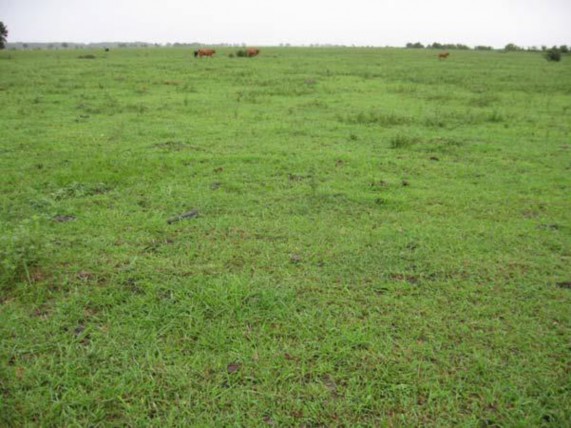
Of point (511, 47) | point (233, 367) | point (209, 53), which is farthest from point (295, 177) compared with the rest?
point (511, 47)

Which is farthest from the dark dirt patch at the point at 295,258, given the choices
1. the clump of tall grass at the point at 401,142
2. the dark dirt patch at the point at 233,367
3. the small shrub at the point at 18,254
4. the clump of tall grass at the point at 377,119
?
the clump of tall grass at the point at 377,119

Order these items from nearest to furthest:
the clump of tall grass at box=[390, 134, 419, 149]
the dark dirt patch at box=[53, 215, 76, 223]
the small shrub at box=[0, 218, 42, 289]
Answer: the small shrub at box=[0, 218, 42, 289]
the dark dirt patch at box=[53, 215, 76, 223]
the clump of tall grass at box=[390, 134, 419, 149]

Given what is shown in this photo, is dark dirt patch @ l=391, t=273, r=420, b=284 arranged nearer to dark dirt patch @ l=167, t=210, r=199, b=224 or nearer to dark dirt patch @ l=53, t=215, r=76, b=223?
dark dirt patch @ l=167, t=210, r=199, b=224

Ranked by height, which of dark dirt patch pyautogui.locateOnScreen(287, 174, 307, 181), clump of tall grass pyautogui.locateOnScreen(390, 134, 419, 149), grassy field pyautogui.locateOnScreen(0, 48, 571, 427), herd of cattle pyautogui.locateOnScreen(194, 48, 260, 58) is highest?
herd of cattle pyautogui.locateOnScreen(194, 48, 260, 58)

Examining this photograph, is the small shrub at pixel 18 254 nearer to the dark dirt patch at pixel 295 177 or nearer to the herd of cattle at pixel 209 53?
the dark dirt patch at pixel 295 177

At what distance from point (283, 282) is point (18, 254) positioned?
7.64ft

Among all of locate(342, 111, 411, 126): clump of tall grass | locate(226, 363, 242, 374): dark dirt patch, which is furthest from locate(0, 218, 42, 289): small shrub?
locate(342, 111, 411, 126): clump of tall grass

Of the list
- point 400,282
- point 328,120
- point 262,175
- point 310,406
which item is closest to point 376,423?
point 310,406

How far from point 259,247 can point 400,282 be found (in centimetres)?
145

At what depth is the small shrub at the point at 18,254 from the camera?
3.63 meters

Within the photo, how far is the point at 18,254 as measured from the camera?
144 inches

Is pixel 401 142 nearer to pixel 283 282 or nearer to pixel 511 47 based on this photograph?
pixel 283 282

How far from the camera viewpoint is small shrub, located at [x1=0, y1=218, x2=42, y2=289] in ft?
11.9

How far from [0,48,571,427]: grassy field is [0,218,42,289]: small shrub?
0.02 metres
